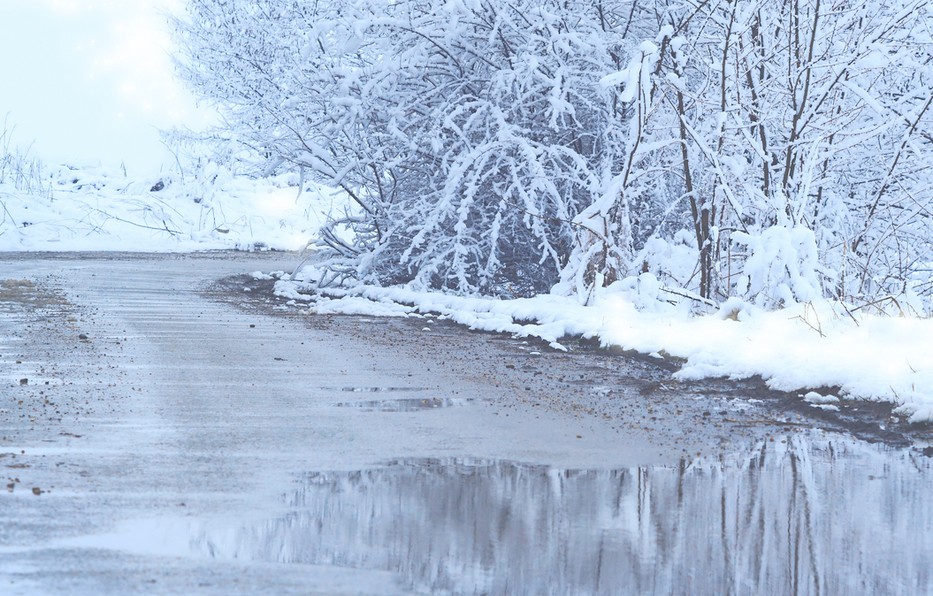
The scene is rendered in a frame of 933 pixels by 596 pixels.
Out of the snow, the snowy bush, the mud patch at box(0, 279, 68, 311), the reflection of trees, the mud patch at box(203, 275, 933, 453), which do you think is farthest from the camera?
the mud patch at box(0, 279, 68, 311)

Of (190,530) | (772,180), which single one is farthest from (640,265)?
(190,530)

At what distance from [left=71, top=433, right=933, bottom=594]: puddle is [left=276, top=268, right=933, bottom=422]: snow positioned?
206cm

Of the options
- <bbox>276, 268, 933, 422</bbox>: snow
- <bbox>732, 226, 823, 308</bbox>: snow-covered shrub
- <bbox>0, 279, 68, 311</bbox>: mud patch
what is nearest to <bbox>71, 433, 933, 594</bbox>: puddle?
<bbox>276, 268, 933, 422</bbox>: snow

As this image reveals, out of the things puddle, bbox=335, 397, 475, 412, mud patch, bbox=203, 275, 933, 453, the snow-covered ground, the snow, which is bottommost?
puddle, bbox=335, 397, 475, 412

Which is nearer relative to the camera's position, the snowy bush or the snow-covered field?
the snow-covered field

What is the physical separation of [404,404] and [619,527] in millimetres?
3551

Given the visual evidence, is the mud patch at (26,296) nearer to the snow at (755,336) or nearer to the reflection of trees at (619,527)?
the snow at (755,336)

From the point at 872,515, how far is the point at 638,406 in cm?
314

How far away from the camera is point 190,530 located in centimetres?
478

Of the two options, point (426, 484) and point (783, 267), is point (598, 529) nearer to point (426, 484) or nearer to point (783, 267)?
point (426, 484)

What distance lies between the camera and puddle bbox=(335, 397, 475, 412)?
8133mm

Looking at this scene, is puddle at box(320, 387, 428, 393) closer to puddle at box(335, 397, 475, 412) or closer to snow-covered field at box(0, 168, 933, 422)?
puddle at box(335, 397, 475, 412)

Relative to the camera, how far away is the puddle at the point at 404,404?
8.13m

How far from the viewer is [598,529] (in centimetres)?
493
